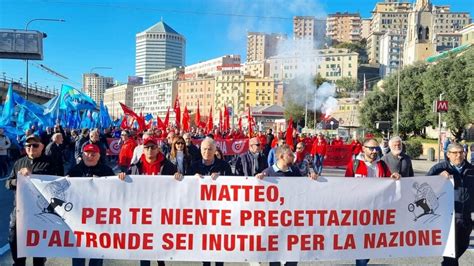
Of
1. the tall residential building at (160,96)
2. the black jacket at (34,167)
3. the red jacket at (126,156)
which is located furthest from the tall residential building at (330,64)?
the black jacket at (34,167)

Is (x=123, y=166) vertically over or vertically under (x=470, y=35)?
under

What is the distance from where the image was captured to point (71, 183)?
5.23m

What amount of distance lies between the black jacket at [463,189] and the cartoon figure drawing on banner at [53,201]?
396 centimetres

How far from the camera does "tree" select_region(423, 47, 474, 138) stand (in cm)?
3416

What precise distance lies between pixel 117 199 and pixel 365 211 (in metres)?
2.55

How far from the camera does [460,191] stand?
5582mm

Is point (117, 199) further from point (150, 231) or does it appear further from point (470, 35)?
point (470, 35)

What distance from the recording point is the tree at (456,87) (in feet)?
112

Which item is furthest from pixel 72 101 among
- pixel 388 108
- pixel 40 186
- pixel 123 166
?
pixel 388 108

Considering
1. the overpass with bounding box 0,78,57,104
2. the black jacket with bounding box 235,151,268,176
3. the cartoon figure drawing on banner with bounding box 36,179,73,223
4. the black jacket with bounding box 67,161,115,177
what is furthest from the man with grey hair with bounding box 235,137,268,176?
the overpass with bounding box 0,78,57,104

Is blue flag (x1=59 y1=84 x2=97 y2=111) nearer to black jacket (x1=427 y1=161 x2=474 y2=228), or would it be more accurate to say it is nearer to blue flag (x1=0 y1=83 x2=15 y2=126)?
blue flag (x1=0 y1=83 x2=15 y2=126)

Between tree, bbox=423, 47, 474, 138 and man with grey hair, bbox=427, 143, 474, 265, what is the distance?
28.8m

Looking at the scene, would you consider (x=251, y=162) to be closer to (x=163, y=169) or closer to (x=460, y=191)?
(x=163, y=169)

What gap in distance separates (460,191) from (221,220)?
8.66 ft
